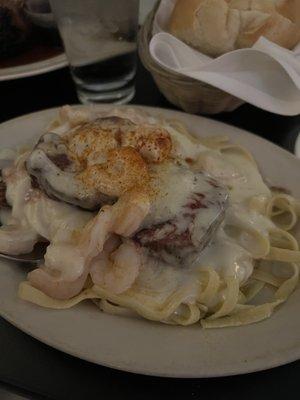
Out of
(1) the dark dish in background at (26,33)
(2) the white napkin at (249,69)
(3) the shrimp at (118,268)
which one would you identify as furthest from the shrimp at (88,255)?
(1) the dark dish in background at (26,33)

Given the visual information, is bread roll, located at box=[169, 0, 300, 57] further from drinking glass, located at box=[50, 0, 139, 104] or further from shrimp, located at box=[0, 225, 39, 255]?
shrimp, located at box=[0, 225, 39, 255]

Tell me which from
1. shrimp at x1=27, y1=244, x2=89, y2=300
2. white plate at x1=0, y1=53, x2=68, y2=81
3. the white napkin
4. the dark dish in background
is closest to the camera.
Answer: shrimp at x1=27, y1=244, x2=89, y2=300

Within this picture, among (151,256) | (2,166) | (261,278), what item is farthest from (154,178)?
(2,166)

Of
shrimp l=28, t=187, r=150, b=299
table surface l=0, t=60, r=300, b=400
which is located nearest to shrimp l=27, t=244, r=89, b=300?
shrimp l=28, t=187, r=150, b=299

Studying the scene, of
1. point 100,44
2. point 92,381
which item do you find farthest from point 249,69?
point 92,381

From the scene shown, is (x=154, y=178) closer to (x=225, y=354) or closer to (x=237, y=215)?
(x=237, y=215)

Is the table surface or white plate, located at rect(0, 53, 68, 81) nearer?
the table surface

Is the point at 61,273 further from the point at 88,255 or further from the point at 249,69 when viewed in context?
the point at 249,69
